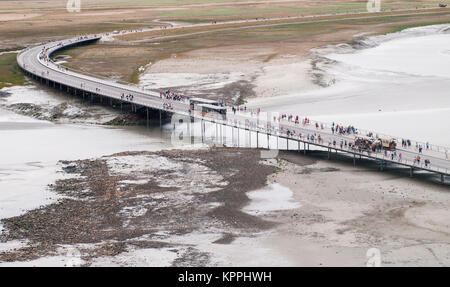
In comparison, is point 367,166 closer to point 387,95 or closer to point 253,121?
point 253,121

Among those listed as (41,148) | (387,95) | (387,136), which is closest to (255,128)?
(387,136)

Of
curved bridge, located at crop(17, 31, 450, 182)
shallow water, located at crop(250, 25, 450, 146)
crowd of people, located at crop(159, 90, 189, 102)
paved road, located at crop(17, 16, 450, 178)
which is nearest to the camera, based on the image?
paved road, located at crop(17, 16, 450, 178)

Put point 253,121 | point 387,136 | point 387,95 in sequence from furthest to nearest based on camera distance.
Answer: point 387,95
point 253,121
point 387,136

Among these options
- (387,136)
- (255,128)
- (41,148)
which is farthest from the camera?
(41,148)

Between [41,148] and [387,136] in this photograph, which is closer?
[387,136]

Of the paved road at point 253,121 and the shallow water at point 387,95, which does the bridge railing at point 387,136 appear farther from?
the shallow water at point 387,95

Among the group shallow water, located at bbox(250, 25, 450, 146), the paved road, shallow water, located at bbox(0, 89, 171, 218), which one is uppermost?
the paved road

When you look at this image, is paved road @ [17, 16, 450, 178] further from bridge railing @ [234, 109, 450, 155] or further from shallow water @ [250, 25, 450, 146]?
shallow water @ [250, 25, 450, 146]

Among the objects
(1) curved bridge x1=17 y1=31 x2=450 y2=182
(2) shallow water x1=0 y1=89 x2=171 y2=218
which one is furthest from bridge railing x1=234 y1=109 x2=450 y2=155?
(2) shallow water x1=0 y1=89 x2=171 y2=218
